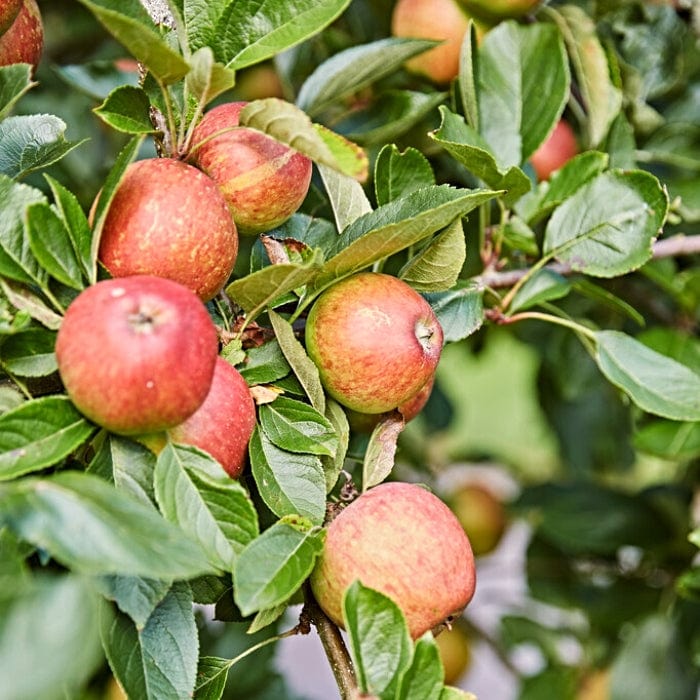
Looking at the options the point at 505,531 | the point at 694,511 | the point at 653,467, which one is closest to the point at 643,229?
the point at 694,511

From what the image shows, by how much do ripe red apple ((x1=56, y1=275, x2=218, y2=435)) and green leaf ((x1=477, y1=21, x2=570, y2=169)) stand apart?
0.49m

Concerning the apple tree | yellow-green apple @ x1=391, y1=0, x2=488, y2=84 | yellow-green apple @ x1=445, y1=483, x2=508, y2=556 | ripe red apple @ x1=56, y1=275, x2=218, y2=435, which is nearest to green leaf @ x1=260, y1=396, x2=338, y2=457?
the apple tree

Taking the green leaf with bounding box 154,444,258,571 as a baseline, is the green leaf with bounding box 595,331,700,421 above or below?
below

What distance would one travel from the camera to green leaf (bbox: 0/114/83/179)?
2.23ft

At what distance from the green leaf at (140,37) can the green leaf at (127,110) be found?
0.16 feet

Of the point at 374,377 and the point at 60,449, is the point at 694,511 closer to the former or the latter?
the point at 374,377

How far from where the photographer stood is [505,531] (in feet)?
5.89

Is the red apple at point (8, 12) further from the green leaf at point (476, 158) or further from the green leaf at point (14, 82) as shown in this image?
the green leaf at point (476, 158)

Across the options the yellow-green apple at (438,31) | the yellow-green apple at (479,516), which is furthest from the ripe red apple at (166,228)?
the yellow-green apple at (479,516)

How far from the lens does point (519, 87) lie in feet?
3.21

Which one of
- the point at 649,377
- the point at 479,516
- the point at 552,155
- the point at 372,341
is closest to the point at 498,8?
the point at 552,155

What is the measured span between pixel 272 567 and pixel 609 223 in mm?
461

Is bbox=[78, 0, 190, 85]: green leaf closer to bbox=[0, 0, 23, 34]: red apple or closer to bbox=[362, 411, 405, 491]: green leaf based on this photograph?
bbox=[0, 0, 23, 34]: red apple

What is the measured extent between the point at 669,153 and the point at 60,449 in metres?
0.90
